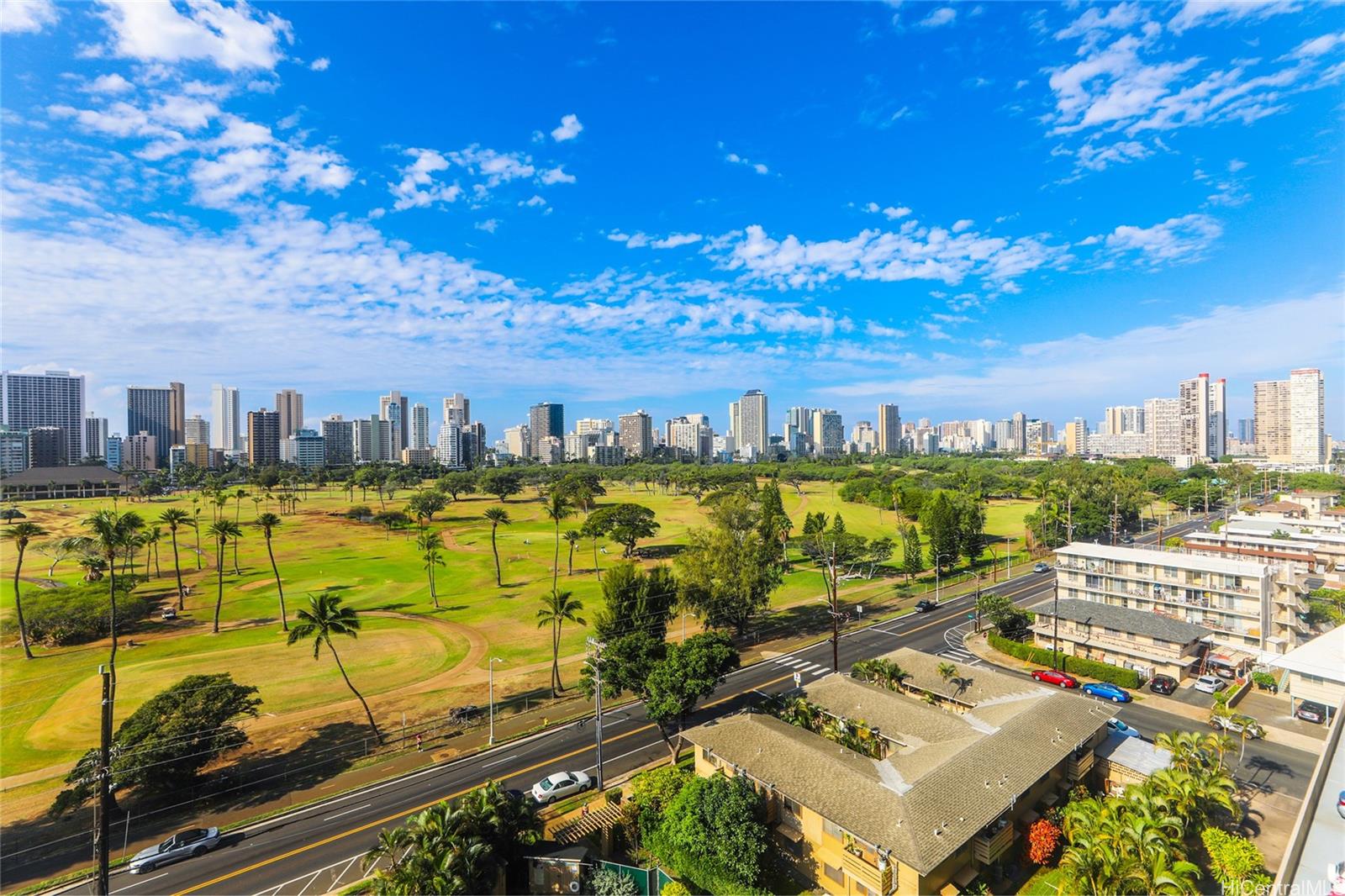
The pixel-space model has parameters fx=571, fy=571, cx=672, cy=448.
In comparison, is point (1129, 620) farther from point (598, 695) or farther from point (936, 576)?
point (598, 695)

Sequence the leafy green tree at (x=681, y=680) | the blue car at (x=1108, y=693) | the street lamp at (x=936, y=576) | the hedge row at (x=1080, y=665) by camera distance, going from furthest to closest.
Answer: the street lamp at (x=936, y=576) < the hedge row at (x=1080, y=665) < the blue car at (x=1108, y=693) < the leafy green tree at (x=681, y=680)

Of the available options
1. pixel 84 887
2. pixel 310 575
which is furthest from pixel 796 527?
pixel 84 887

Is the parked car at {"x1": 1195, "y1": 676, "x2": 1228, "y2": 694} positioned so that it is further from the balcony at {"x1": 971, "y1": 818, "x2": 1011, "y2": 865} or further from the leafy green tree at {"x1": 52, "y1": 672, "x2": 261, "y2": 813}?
the leafy green tree at {"x1": 52, "y1": 672, "x2": 261, "y2": 813}

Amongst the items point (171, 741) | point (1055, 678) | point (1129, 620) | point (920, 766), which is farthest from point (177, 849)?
point (1129, 620)

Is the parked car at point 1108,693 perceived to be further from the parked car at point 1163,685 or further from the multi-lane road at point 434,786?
the parked car at point 1163,685

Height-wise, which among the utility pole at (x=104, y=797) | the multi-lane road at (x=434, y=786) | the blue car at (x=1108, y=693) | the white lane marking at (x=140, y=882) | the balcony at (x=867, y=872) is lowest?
the white lane marking at (x=140, y=882)

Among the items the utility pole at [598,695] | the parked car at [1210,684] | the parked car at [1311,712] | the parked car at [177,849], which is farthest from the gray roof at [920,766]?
the parked car at [177,849]
